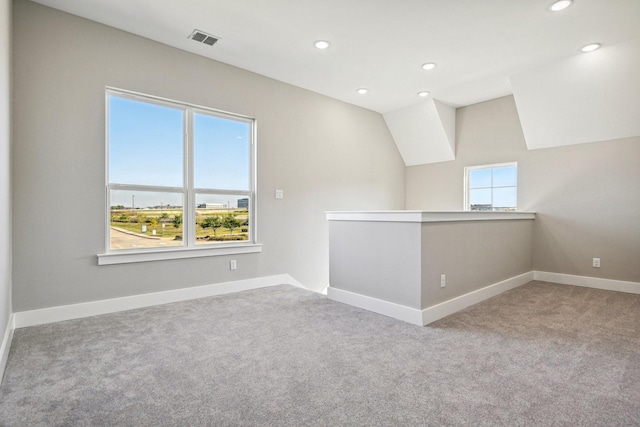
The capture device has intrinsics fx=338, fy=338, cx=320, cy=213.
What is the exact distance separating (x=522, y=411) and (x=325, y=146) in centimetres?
412

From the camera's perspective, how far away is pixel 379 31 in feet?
10.8

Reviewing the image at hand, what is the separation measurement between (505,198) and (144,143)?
509 centimetres

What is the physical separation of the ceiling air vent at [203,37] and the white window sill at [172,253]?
7.32 feet

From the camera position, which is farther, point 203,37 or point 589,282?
point 589,282

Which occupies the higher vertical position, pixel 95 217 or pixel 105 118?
pixel 105 118

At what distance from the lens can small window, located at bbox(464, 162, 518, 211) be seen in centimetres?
521

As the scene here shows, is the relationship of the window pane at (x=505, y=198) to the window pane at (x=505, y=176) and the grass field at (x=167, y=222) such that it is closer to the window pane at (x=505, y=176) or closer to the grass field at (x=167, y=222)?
the window pane at (x=505, y=176)

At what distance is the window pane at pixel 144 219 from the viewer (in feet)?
11.1

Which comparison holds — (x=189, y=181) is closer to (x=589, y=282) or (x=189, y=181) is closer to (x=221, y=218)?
(x=221, y=218)

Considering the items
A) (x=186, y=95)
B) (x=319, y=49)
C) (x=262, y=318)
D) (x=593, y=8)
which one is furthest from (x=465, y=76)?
(x=262, y=318)

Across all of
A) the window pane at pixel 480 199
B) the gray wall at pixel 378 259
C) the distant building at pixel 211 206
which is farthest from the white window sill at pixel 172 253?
the window pane at pixel 480 199

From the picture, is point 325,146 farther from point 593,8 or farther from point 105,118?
point 593,8

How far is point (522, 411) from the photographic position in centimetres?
164

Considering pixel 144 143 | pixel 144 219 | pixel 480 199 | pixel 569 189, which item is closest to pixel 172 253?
pixel 144 219
